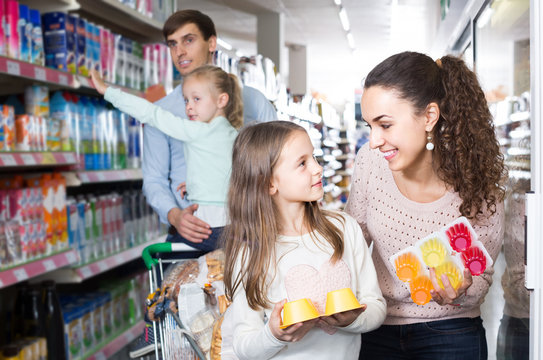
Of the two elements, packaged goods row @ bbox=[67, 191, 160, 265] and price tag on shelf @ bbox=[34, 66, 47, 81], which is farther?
packaged goods row @ bbox=[67, 191, 160, 265]

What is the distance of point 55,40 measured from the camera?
2842 millimetres

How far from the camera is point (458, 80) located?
1.39 metres

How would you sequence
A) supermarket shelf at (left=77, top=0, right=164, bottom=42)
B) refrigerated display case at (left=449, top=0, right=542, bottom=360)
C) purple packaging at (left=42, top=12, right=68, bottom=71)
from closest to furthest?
1. refrigerated display case at (left=449, top=0, right=542, bottom=360)
2. purple packaging at (left=42, top=12, right=68, bottom=71)
3. supermarket shelf at (left=77, top=0, right=164, bottom=42)

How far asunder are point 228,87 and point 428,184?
88cm

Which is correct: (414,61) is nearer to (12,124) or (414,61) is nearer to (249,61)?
(12,124)

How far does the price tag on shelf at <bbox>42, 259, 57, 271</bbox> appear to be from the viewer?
→ 2574mm

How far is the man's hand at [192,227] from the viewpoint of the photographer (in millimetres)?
1919

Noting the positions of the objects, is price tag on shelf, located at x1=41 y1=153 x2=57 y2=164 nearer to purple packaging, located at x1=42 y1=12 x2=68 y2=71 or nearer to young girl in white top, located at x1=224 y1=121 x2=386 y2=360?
purple packaging, located at x1=42 y1=12 x2=68 y2=71

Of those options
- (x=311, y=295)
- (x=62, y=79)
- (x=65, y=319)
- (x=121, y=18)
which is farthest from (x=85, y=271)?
(x=311, y=295)

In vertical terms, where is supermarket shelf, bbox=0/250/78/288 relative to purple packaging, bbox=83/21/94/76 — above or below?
below

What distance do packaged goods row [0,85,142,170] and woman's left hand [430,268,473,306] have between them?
70.9 inches

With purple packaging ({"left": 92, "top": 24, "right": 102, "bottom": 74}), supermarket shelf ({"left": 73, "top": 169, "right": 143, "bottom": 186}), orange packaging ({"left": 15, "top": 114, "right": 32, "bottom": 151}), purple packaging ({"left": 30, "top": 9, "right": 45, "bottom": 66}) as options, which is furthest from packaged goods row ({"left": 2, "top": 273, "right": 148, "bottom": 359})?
purple packaging ({"left": 92, "top": 24, "right": 102, "bottom": 74})

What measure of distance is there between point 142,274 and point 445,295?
2836 millimetres

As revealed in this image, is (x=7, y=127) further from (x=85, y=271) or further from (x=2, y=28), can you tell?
(x=85, y=271)
